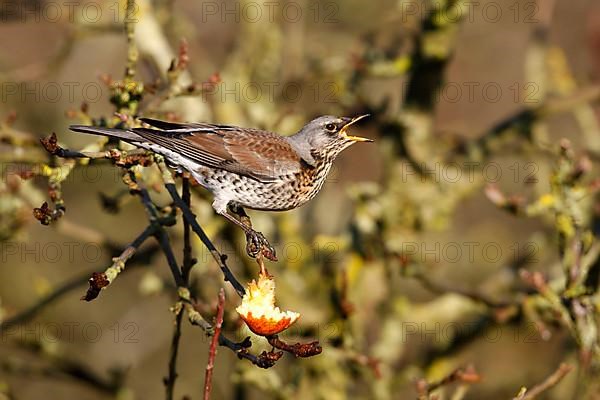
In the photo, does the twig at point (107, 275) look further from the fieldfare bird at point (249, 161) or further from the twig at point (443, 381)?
the twig at point (443, 381)

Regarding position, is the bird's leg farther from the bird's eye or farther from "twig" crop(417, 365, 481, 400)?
"twig" crop(417, 365, 481, 400)

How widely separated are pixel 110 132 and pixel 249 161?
0.84 meters

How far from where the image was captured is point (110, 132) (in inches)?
141

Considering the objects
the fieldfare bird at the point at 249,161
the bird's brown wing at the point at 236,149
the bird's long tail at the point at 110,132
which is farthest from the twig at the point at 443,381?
the bird's long tail at the point at 110,132

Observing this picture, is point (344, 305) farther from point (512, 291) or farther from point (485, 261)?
point (485, 261)

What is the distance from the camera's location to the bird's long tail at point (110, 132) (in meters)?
3.48

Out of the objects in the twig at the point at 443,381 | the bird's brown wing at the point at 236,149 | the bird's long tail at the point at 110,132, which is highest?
the bird's brown wing at the point at 236,149

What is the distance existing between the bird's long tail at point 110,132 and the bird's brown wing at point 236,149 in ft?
0.89

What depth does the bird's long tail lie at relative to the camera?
3.48m

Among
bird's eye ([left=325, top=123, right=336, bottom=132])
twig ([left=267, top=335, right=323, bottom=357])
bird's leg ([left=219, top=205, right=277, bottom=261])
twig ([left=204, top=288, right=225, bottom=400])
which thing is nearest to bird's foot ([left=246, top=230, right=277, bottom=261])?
bird's leg ([left=219, top=205, right=277, bottom=261])

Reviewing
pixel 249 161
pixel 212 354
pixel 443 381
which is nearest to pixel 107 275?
pixel 212 354

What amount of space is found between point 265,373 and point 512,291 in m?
2.04

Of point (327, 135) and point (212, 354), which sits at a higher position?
point (327, 135)

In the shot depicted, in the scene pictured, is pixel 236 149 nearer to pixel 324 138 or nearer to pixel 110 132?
pixel 324 138
